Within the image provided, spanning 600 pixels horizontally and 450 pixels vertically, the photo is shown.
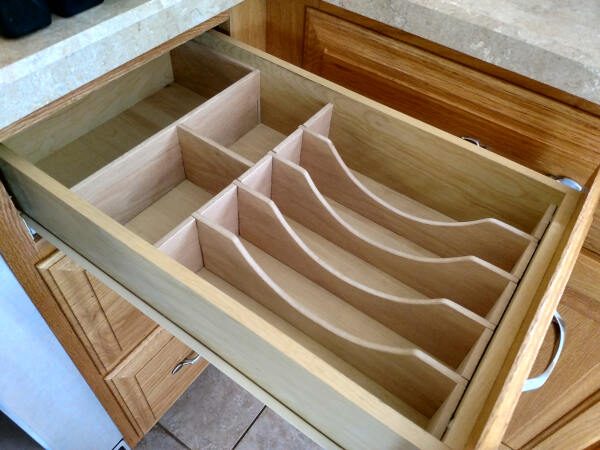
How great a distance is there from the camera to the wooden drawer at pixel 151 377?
0.86m

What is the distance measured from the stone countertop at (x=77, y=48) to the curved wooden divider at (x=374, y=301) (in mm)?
196

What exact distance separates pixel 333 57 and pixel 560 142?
36 cm

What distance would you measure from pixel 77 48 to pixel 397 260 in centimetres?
42

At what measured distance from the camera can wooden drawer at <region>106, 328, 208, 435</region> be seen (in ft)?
2.82

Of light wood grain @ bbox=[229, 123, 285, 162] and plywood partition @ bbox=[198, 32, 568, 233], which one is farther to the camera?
light wood grain @ bbox=[229, 123, 285, 162]

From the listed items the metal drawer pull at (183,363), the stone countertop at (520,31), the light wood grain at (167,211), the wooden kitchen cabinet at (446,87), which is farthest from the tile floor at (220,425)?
the stone countertop at (520,31)

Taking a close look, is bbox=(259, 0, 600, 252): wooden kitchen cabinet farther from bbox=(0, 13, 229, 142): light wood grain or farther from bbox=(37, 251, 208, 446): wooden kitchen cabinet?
bbox=(37, 251, 208, 446): wooden kitchen cabinet

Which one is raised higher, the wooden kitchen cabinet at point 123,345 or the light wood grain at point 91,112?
the light wood grain at point 91,112

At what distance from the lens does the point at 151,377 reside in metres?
0.93

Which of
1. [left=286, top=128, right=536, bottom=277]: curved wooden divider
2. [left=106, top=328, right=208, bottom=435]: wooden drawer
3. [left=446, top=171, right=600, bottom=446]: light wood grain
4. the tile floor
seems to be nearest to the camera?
[left=446, top=171, right=600, bottom=446]: light wood grain

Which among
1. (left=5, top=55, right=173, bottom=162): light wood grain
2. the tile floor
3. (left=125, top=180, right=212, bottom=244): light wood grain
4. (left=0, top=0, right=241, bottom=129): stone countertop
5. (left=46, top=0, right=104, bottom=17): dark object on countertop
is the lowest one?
the tile floor

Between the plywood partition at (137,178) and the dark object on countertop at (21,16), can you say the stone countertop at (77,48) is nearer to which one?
the dark object on countertop at (21,16)

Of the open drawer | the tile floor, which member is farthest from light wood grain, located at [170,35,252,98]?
the tile floor

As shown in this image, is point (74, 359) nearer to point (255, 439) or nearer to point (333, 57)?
point (255, 439)
